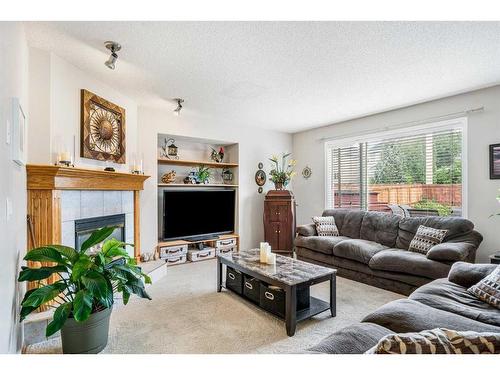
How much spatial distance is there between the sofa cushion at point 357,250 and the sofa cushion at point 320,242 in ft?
0.39

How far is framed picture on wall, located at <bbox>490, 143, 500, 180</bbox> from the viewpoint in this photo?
319 centimetres

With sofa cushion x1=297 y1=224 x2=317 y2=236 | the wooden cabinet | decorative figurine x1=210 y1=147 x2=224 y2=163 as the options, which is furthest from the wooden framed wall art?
sofa cushion x1=297 y1=224 x2=317 y2=236

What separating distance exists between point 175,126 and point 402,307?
3872 millimetres

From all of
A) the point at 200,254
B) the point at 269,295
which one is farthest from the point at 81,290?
the point at 200,254

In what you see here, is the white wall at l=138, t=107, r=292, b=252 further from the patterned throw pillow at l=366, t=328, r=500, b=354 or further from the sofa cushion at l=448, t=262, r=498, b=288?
the patterned throw pillow at l=366, t=328, r=500, b=354

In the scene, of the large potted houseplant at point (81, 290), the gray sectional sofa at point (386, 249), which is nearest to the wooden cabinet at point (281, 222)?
the gray sectional sofa at point (386, 249)

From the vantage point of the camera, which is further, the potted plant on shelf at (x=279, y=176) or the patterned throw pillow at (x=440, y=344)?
the potted plant on shelf at (x=279, y=176)

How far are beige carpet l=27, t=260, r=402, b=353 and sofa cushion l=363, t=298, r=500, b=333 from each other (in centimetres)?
75

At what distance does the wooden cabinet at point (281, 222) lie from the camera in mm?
4910

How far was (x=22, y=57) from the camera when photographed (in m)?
2.13

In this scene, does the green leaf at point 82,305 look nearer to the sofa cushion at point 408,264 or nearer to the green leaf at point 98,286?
the green leaf at point 98,286

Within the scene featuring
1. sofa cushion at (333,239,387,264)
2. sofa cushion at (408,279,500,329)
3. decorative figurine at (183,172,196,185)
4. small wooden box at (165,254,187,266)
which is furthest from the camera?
decorative figurine at (183,172,196,185)
